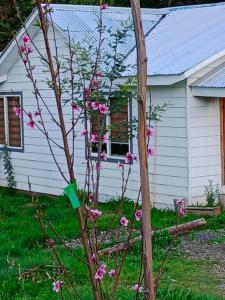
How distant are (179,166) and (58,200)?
3.43 m

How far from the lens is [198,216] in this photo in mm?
12805

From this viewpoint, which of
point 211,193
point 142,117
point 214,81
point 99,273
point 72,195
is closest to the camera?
point 142,117

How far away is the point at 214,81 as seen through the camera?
42.9 ft

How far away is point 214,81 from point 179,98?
75cm

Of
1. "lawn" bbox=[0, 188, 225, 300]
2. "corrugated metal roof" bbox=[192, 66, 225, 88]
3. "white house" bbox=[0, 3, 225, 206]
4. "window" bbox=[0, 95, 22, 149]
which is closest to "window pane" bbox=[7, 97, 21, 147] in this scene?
"window" bbox=[0, 95, 22, 149]

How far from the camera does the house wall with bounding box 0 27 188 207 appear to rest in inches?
531

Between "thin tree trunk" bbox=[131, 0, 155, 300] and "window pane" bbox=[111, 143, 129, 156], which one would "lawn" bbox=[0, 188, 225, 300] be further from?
"thin tree trunk" bbox=[131, 0, 155, 300]

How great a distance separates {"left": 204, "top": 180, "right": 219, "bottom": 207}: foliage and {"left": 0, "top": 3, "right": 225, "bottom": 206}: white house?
0.32 ft

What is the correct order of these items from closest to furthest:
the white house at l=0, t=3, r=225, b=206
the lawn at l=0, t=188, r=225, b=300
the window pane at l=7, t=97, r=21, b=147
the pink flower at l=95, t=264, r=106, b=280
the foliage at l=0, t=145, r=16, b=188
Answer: the pink flower at l=95, t=264, r=106, b=280, the lawn at l=0, t=188, r=225, b=300, the white house at l=0, t=3, r=225, b=206, the window pane at l=7, t=97, r=21, b=147, the foliage at l=0, t=145, r=16, b=188

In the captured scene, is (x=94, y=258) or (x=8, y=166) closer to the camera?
(x=94, y=258)

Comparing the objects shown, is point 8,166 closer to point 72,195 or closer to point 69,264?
point 69,264

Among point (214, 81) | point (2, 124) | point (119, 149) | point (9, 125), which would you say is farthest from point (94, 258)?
point (2, 124)

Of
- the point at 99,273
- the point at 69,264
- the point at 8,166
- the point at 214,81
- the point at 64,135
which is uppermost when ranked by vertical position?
the point at 214,81

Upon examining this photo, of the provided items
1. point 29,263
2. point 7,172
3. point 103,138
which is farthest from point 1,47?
point 103,138
